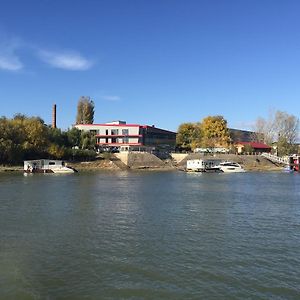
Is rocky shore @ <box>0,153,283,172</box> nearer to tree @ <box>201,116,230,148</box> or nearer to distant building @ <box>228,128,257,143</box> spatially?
tree @ <box>201,116,230,148</box>

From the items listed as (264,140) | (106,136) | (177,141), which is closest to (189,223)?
(106,136)

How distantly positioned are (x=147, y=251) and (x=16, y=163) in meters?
60.5

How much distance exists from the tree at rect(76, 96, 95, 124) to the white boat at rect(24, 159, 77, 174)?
38634 mm

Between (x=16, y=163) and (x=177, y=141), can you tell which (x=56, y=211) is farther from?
(x=177, y=141)

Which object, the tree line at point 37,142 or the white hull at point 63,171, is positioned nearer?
the white hull at point 63,171

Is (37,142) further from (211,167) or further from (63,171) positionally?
(211,167)

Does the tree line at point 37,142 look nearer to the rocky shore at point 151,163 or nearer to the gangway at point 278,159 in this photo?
the rocky shore at point 151,163

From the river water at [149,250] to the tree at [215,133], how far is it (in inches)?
2563

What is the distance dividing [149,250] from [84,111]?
305ft

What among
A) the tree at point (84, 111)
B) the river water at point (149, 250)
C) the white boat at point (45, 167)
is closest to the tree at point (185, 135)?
the tree at point (84, 111)

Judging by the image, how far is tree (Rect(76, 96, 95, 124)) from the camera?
106875 mm

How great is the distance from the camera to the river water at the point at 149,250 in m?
12.2

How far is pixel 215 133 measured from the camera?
310ft

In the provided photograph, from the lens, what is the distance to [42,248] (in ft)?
54.1
